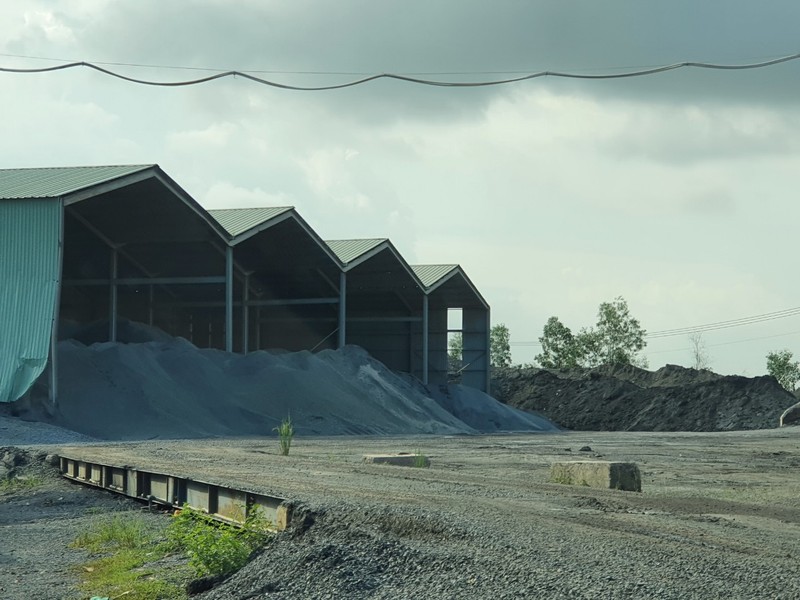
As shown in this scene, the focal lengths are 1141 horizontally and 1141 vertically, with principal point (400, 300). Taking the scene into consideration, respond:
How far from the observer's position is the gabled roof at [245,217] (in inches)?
1634

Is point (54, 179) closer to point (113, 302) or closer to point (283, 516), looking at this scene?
point (113, 302)

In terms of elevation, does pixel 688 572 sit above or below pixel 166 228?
below

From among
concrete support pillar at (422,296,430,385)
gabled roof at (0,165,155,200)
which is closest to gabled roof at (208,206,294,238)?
gabled roof at (0,165,155,200)

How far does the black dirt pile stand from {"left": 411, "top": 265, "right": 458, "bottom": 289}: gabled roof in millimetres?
11857

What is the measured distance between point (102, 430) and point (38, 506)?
1597 centimetres

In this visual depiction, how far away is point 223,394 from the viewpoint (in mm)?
39094

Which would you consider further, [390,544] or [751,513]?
[751,513]

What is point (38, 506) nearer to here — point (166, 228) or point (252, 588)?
point (252, 588)

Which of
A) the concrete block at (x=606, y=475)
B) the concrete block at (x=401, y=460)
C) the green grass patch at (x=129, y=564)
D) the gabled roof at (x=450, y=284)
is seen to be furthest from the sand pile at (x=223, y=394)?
the green grass patch at (x=129, y=564)

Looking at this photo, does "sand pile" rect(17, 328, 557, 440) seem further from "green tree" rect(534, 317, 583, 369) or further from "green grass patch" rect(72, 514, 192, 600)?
"green tree" rect(534, 317, 583, 369)

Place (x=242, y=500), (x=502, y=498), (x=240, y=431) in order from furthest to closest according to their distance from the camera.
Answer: (x=240, y=431)
(x=502, y=498)
(x=242, y=500)

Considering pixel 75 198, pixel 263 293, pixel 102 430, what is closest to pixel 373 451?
pixel 102 430

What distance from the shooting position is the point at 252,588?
8836 millimetres

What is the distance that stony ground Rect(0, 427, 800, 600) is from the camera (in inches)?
305
